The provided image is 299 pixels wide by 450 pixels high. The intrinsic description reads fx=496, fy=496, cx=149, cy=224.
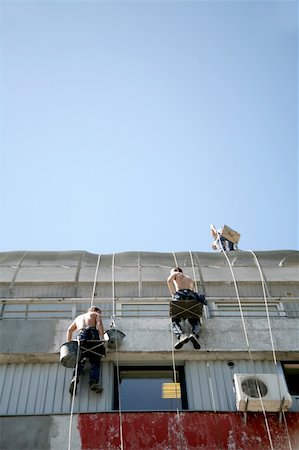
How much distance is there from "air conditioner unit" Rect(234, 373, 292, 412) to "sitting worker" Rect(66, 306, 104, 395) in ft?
7.89

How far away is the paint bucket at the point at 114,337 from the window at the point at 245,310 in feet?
7.32

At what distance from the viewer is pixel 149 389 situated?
889 cm

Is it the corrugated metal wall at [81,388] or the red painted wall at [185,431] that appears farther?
the corrugated metal wall at [81,388]

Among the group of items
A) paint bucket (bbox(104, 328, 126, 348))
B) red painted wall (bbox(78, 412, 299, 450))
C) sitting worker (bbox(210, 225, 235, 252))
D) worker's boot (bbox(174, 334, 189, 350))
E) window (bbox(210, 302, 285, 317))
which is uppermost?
sitting worker (bbox(210, 225, 235, 252))

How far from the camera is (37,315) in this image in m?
10.6

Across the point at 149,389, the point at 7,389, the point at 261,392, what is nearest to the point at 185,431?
the point at 149,389

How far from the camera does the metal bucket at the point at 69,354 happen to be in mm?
8492

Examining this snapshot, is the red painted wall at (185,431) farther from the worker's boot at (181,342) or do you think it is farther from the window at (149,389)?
the worker's boot at (181,342)

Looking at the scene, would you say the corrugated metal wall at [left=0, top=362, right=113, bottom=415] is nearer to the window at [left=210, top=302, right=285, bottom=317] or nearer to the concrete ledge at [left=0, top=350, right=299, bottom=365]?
the concrete ledge at [left=0, top=350, right=299, bottom=365]

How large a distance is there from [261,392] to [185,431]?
145 centimetres

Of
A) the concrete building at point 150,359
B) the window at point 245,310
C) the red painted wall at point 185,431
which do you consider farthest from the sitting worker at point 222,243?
the red painted wall at point 185,431

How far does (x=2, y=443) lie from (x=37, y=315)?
327 cm

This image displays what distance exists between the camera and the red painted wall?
7.70 m

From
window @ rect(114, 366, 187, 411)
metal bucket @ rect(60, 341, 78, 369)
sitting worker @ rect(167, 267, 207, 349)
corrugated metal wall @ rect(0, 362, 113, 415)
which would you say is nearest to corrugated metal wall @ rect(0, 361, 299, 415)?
corrugated metal wall @ rect(0, 362, 113, 415)
